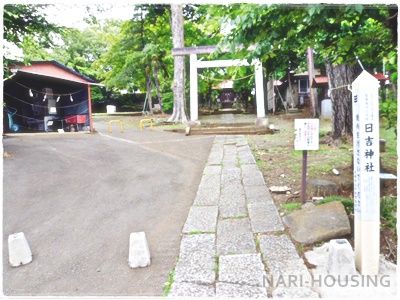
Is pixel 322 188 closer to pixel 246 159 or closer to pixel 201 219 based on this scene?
pixel 201 219

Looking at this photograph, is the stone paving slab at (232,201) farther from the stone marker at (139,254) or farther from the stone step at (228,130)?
the stone step at (228,130)

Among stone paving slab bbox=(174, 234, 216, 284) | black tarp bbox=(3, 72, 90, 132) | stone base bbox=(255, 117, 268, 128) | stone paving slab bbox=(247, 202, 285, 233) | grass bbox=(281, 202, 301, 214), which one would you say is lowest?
stone paving slab bbox=(174, 234, 216, 284)

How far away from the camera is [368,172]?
3.20 meters

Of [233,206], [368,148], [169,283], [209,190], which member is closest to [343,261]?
[368,148]

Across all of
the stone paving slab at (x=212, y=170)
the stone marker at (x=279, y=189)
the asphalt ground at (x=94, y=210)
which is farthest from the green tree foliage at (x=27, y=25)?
the stone marker at (x=279, y=189)

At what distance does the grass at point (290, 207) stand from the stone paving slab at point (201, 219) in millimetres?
1012

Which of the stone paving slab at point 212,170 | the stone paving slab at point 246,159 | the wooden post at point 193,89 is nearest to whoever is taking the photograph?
the stone paving slab at point 212,170

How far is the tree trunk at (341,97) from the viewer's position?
915 centimetres

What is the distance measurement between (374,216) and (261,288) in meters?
1.23

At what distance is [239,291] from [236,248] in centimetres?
89

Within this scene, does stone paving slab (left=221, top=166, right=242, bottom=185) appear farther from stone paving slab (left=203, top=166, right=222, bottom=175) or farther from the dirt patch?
the dirt patch

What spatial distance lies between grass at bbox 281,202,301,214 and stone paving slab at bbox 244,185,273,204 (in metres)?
0.27

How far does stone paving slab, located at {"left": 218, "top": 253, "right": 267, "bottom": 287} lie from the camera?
325 cm

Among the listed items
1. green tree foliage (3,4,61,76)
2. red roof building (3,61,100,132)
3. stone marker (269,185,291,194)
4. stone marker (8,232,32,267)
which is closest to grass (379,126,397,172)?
stone marker (269,185,291,194)
